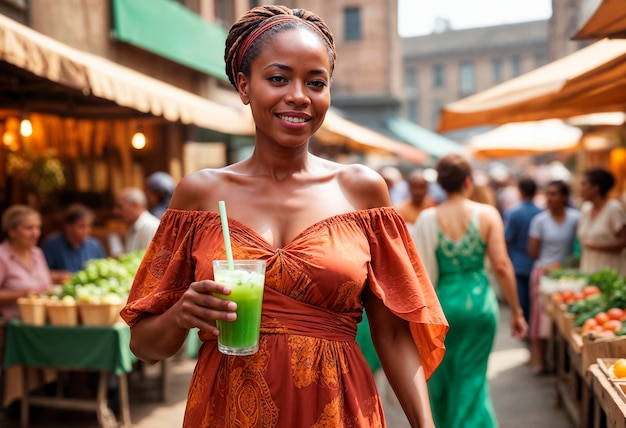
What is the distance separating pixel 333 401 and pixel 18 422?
553 cm

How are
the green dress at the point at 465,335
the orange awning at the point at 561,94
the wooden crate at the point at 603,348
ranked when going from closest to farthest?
the wooden crate at the point at 603,348 → the green dress at the point at 465,335 → the orange awning at the point at 561,94

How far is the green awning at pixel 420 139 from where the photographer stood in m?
27.9

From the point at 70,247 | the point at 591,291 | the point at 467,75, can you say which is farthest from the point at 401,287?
the point at 467,75

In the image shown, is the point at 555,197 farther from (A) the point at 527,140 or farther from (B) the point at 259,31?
(B) the point at 259,31

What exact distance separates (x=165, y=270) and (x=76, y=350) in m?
4.32

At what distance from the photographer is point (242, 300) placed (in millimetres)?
1989

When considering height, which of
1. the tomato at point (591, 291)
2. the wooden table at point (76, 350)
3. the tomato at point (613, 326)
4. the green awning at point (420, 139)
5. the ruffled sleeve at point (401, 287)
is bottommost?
the wooden table at point (76, 350)

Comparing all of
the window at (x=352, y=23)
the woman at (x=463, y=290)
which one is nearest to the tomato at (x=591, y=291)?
the woman at (x=463, y=290)

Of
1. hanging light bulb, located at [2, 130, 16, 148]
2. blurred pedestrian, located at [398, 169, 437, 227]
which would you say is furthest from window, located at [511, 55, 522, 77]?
hanging light bulb, located at [2, 130, 16, 148]

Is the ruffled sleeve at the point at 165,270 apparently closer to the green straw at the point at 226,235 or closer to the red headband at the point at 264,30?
the green straw at the point at 226,235

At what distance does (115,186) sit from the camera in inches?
483

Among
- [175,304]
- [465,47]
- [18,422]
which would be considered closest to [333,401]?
[175,304]

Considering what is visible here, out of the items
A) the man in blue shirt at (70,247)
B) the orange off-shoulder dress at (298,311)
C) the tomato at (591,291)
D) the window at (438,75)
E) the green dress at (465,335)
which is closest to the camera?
the orange off-shoulder dress at (298,311)

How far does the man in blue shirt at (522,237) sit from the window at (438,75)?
5825cm
